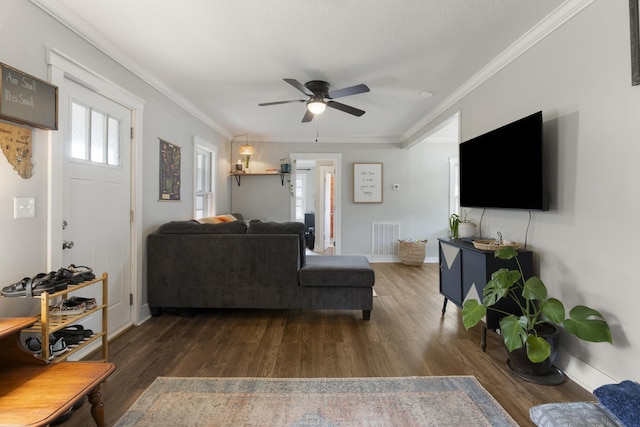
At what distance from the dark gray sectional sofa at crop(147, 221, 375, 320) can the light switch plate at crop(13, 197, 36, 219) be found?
1.14 metres

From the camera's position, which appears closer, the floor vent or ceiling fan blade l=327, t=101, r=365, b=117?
ceiling fan blade l=327, t=101, r=365, b=117

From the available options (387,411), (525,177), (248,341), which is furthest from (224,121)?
(387,411)

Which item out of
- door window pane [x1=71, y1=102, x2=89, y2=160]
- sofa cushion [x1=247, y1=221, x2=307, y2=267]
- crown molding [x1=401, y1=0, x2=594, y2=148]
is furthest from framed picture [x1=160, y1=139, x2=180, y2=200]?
crown molding [x1=401, y1=0, x2=594, y2=148]

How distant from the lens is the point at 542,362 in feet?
6.25

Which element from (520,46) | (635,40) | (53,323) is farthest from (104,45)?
(635,40)

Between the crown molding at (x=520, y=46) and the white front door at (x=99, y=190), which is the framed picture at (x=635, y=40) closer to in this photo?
the crown molding at (x=520, y=46)

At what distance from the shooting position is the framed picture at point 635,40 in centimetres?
150

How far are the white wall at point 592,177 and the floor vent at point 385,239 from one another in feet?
11.4

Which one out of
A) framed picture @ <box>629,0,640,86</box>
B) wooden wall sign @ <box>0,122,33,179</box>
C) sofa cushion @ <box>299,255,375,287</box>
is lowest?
sofa cushion @ <box>299,255,375,287</box>

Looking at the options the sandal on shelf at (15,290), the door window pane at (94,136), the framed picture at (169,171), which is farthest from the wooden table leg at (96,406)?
the framed picture at (169,171)

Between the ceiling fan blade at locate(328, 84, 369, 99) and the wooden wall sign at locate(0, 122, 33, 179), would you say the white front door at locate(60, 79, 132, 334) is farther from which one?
the ceiling fan blade at locate(328, 84, 369, 99)

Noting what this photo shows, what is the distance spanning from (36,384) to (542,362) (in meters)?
2.80

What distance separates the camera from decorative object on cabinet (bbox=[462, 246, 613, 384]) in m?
1.62

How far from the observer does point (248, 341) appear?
245cm
